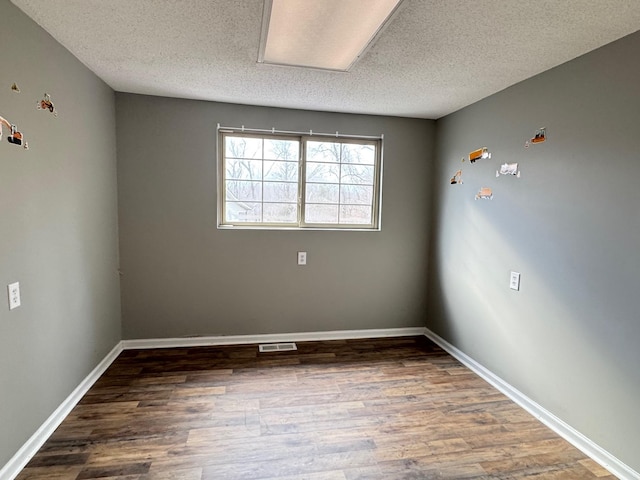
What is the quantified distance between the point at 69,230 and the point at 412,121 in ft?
10.0

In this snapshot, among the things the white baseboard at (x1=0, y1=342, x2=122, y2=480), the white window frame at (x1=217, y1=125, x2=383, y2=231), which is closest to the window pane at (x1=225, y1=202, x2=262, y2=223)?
the white window frame at (x1=217, y1=125, x2=383, y2=231)

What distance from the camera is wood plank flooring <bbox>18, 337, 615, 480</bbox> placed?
1.75 meters

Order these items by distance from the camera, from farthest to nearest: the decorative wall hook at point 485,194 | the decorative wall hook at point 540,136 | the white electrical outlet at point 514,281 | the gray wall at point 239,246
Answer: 1. the gray wall at point 239,246
2. the decorative wall hook at point 485,194
3. the white electrical outlet at point 514,281
4. the decorative wall hook at point 540,136

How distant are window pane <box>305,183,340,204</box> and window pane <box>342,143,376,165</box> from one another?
0.31 meters

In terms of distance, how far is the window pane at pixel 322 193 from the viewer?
11.0ft

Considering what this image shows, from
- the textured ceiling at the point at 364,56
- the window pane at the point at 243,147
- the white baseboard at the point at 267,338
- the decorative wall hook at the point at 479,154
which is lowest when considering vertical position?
the white baseboard at the point at 267,338

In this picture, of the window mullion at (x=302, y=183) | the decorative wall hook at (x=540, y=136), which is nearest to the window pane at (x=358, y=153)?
the window mullion at (x=302, y=183)

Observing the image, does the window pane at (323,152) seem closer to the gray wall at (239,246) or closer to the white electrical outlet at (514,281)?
the gray wall at (239,246)

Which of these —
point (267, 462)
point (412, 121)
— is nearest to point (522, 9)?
point (412, 121)

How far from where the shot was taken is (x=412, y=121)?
3.44 m

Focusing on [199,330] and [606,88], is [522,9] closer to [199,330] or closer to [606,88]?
[606,88]

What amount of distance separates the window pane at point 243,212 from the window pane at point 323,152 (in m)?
0.72

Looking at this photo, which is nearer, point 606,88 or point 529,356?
point 606,88

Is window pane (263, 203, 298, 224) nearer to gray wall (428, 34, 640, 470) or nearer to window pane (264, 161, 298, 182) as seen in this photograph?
window pane (264, 161, 298, 182)
